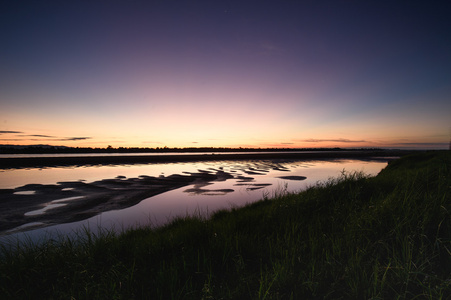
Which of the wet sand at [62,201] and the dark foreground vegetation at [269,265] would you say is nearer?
the dark foreground vegetation at [269,265]

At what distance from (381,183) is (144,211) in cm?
998

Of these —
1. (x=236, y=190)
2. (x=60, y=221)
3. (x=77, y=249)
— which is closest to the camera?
(x=77, y=249)

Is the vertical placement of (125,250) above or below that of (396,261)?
below

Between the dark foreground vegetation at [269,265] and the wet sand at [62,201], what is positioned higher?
the dark foreground vegetation at [269,265]

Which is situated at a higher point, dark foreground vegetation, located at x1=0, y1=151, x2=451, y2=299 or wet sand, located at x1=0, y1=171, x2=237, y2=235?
dark foreground vegetation, located at x1=0, y1=151, x2=451, y2=299

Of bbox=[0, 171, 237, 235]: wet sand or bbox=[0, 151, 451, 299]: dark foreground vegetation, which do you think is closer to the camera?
bbox=[0, 151, 451, 299]: dark foreground vegetation

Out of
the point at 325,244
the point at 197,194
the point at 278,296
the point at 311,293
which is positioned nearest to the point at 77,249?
the point at 278,296

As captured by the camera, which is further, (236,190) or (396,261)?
(236,190)

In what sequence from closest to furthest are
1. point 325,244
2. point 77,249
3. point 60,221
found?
point 325,244 < point 77,249 < point 60,221

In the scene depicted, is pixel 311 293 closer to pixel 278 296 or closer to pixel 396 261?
pixel 278 296

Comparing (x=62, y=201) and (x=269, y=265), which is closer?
(x=269, y=265)

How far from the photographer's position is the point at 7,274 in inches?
134

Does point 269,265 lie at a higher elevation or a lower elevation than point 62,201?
higher

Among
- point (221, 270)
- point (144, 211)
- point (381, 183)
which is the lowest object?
point (144, 211)
